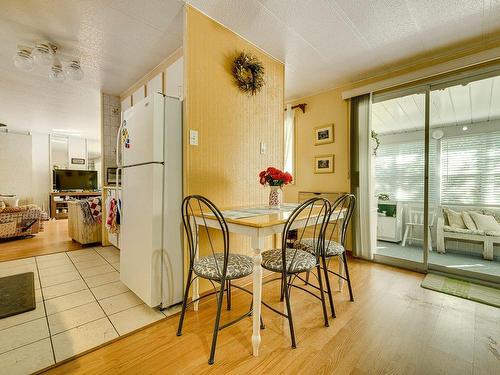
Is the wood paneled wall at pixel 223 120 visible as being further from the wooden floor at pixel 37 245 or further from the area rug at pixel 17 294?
the wooden floor at pixel 37 245

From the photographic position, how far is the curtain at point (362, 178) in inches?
125

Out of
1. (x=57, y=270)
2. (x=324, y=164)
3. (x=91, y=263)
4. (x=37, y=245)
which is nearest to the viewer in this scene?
(x=57, y=270)

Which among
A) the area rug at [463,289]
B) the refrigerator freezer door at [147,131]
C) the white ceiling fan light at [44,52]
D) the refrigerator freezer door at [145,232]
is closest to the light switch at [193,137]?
the refrigerator freezer door at [147,131]

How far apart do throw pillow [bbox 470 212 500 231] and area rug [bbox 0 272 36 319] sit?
15.3 ft

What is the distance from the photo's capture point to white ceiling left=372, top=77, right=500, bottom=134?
2.64 meters

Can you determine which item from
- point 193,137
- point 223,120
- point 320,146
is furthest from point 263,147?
point 320,146

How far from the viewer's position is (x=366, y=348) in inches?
57.8

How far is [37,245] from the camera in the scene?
381 cm

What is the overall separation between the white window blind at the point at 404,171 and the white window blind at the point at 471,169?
0.13 meters

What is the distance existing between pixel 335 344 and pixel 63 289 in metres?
2.48

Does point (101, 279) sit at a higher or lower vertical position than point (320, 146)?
lower

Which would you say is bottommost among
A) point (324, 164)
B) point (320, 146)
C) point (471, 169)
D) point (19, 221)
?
point (19, 221)

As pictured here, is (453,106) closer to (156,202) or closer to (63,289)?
(156,202)

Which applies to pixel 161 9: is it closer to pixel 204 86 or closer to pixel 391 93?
pixel 204 86
